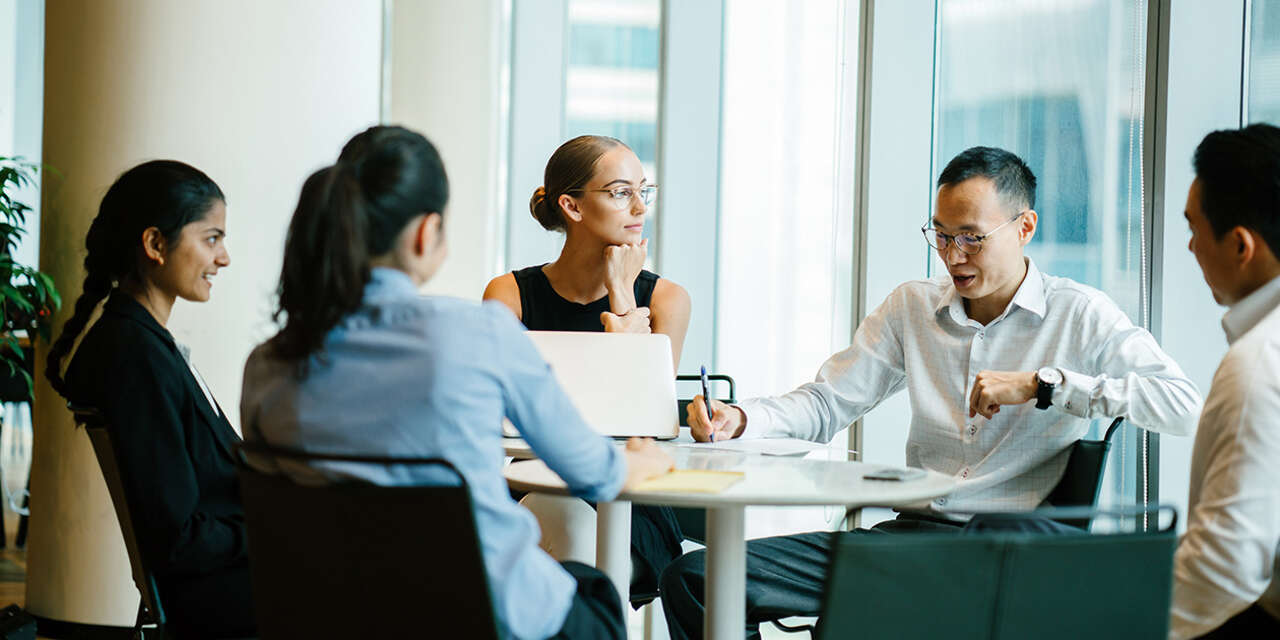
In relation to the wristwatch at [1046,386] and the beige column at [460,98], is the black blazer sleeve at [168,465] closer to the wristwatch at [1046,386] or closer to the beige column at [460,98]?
the wristwatch at [1046,386]

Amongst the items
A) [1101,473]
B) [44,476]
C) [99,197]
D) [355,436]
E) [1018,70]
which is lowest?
[44,476]

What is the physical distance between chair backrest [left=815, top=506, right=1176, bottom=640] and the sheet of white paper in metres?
0.74

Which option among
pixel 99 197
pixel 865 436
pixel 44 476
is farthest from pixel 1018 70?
pixel 44 476

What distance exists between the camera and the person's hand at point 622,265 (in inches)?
114

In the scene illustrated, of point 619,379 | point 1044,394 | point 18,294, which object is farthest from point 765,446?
point 18,294

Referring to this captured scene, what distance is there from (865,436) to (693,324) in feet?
4.14

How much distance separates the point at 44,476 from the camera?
12.0ft

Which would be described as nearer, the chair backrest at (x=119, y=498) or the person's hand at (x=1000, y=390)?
the chair backrest at (x=119, y=498)

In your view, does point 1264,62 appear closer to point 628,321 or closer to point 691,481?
point 628,321

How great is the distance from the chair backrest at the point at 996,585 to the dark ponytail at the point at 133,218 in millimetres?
1703

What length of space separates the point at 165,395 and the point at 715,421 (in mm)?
1099

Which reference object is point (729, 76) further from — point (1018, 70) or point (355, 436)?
point (355, 436)

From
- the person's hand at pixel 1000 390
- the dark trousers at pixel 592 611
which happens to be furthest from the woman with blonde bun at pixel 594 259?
the dark trousers at pixel 592 611

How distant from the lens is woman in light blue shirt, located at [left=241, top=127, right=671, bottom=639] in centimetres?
138
